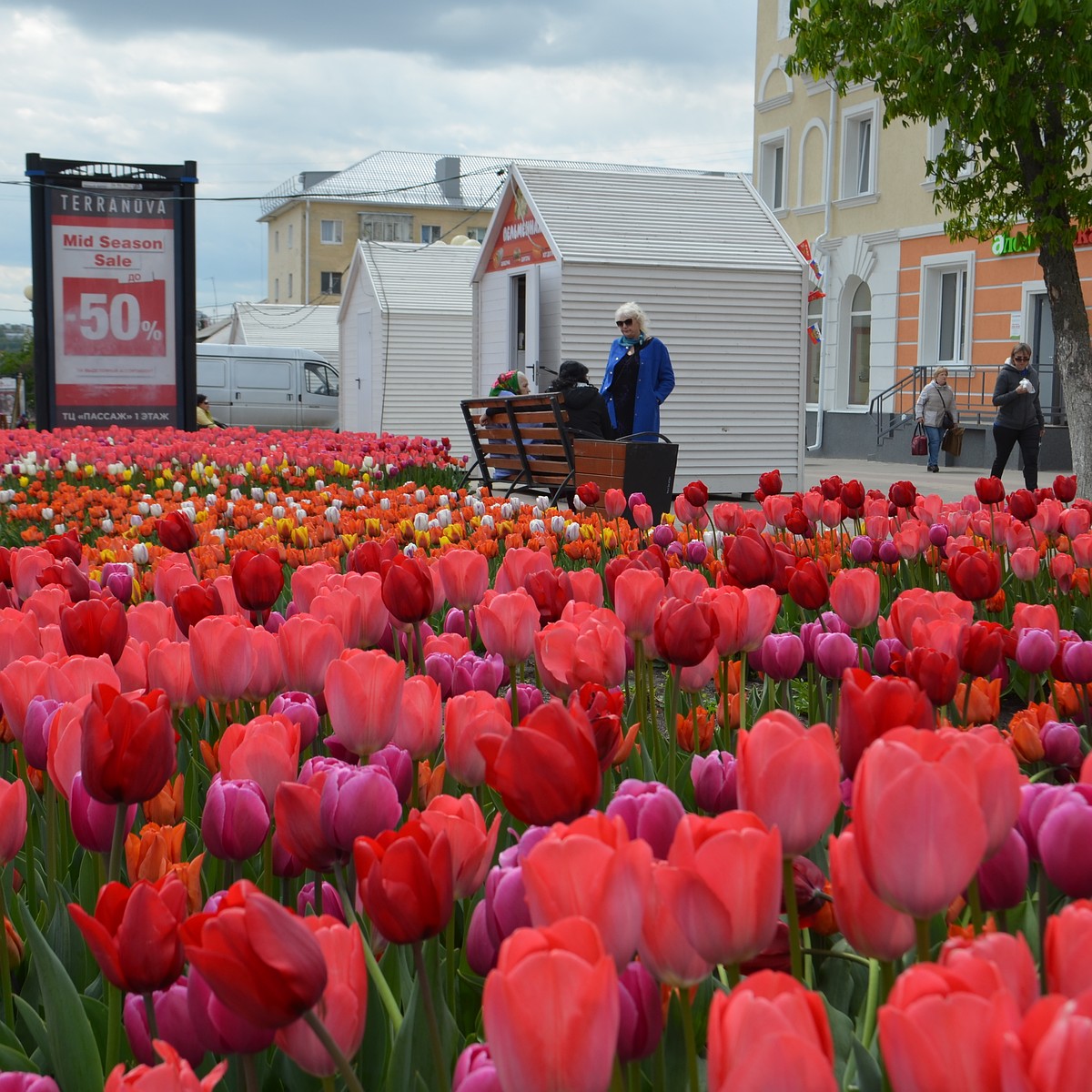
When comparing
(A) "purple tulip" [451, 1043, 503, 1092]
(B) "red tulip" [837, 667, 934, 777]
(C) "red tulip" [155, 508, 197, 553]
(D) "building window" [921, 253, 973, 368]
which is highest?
(D) "building window" [921, 253, 973, 368]

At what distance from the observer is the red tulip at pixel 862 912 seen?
3.02ft

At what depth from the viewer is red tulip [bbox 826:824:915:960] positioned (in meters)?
0.92

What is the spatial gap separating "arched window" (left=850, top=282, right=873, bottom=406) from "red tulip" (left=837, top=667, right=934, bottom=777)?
28498 millimetres

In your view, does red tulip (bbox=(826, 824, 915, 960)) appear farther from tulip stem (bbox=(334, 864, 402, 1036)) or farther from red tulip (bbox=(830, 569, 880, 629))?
red tulip (bbox=(830, 569, 880, 629))

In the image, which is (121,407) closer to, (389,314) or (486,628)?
(389,314)

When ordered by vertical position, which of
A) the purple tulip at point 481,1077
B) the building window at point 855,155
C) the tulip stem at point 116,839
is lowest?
the tulip stem at point 116,839

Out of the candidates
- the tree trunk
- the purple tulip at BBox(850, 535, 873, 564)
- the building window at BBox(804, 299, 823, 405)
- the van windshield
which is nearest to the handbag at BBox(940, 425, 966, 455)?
the building window at BBox(804, 299, 823, 405)

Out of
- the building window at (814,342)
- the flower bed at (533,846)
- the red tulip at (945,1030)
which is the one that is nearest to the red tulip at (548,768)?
the flower bed at (533,846)

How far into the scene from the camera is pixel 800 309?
57.1ft

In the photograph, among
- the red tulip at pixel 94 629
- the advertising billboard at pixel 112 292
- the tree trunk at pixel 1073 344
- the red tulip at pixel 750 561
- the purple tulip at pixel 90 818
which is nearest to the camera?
the purple tulip at pixel 90 818

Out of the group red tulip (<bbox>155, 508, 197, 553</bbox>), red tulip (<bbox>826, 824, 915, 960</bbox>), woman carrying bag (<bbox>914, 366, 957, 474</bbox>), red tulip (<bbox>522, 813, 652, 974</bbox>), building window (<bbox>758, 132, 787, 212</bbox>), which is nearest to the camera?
red tulip (<bbox>522, 813, 652, 974</bbox>)

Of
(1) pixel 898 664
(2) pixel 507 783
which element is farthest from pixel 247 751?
(1) pixel 898 664

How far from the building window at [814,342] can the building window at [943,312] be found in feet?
8.70

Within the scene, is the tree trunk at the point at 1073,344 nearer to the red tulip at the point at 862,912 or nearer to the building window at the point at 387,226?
the red tulip at the point at 862,912
